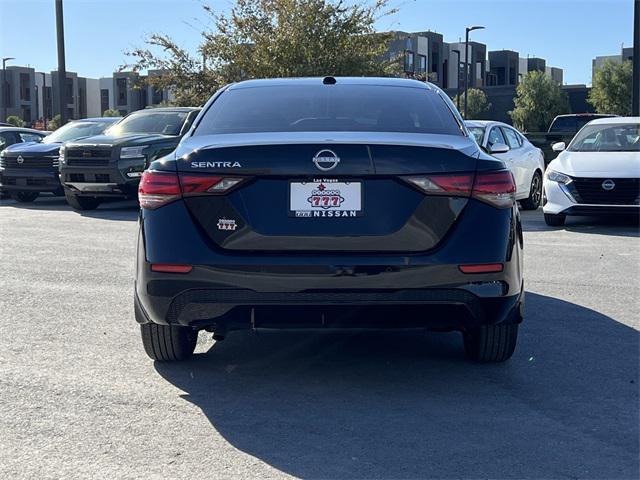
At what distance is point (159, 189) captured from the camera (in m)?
4.33

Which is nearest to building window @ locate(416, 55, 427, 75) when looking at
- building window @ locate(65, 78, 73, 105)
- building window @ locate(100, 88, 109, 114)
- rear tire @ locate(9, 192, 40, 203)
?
building window @ locate(100, 88, 109, 114)

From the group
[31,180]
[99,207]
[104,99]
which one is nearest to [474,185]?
[99,207]

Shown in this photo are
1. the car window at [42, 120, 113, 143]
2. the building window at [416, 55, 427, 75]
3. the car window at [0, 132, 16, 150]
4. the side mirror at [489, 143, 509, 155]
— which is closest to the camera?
the side mirror at [489, 143, 509, 155]

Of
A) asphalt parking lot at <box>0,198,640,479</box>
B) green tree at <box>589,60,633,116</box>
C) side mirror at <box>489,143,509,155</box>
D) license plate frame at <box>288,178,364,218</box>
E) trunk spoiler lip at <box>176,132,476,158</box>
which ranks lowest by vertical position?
asphalt parking lot at <box>0,198,640,479</box>

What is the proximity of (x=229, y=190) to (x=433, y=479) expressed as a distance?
64.3 inches

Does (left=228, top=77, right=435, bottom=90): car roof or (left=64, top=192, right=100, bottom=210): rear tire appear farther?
(left=64, top=192, right=100, bottom=210): rear tire

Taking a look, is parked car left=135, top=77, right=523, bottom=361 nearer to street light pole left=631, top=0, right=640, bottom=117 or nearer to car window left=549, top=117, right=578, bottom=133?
street light pole left=631, top=0, right=640, bottom=117

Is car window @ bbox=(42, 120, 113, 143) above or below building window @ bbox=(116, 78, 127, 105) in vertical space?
below

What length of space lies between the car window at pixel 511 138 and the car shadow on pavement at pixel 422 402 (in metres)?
8.68

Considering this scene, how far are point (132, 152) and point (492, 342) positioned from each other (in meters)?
10.6

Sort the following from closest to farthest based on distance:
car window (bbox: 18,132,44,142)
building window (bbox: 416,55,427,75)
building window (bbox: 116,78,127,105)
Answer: car window (bbox: 18,132,44,142), building window (bbox: 416,55,427,75), building window (bbox: 116,78,127,105)

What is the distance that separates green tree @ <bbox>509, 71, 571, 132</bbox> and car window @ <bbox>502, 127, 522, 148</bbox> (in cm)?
4592

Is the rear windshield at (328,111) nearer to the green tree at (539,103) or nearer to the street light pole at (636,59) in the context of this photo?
the street light pole at (636,59)

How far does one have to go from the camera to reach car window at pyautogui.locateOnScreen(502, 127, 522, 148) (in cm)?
1432
